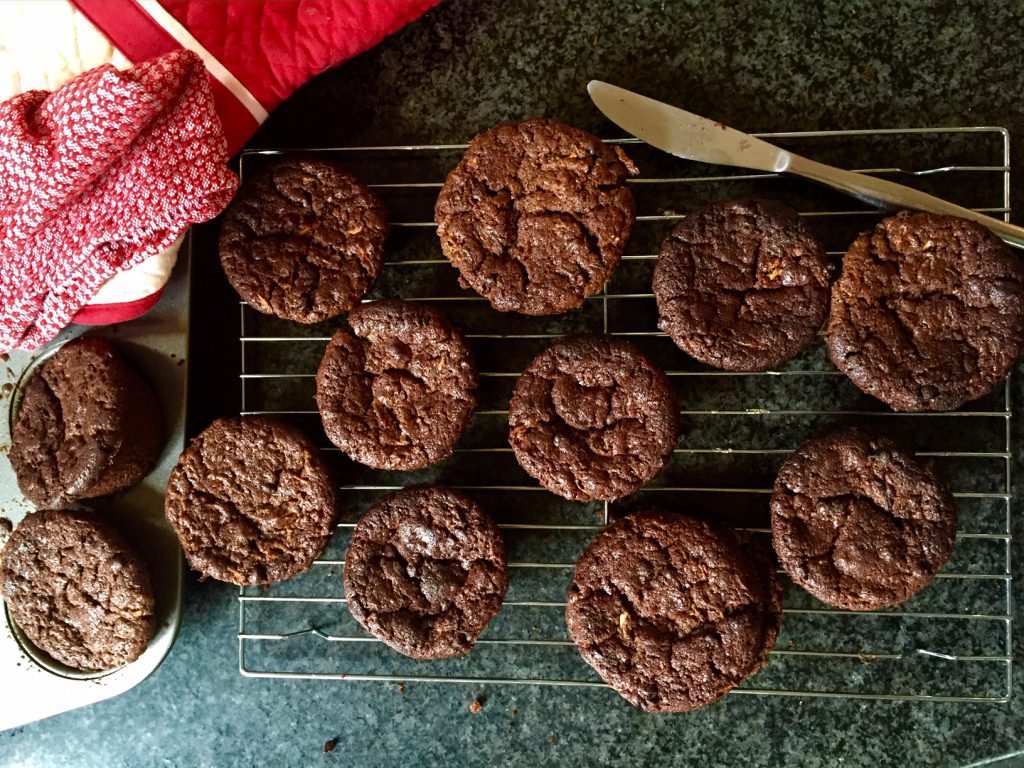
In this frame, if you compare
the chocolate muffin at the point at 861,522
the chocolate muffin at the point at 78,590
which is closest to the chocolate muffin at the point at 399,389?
the chocolate muffin at the point at 78,590

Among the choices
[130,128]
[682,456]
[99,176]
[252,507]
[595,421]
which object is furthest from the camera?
[682,456]

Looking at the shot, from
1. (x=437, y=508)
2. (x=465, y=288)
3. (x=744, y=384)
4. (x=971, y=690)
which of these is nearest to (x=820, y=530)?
(x=744, y=384)

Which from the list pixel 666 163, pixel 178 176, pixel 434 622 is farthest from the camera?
pixel 666 163

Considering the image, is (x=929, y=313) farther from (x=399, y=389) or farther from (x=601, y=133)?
(x=399, y=389)

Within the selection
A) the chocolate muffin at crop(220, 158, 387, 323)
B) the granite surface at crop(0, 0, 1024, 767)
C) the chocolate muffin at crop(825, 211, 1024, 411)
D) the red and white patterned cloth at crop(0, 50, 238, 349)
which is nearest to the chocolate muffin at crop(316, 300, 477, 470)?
the chocolate muffin at crop(220, 158, 387, 323)

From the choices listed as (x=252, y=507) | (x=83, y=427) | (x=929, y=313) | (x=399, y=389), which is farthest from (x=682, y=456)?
(x=83, y=427)

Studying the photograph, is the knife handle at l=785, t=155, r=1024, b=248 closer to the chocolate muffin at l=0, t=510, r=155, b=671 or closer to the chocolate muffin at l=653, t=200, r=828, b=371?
the chocolate muffin at l=653, t=200, r=828, b=371

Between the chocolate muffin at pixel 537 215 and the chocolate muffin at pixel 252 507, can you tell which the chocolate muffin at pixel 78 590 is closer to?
the chocolate muffin at pixel 252 507

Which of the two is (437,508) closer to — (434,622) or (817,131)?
(434,622)

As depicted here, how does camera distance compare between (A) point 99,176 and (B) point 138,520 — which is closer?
(A) point 99,176
